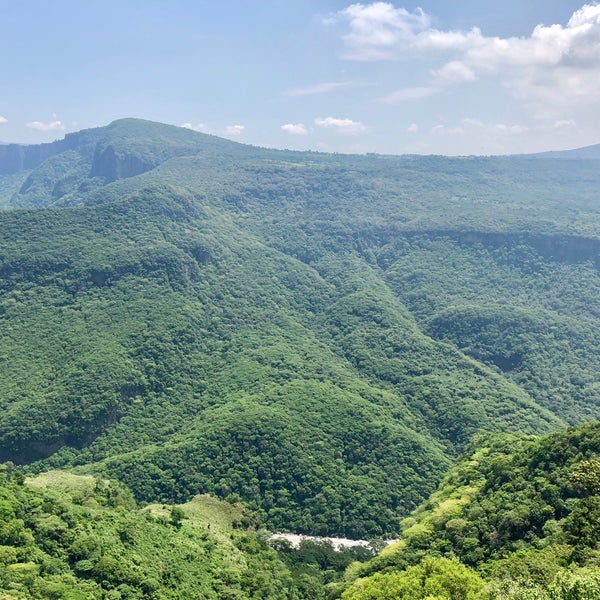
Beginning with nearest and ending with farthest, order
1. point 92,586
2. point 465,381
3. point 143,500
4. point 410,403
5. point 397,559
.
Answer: point 92,586, point 397,559, point 143,500, point 410,403, point 465,381

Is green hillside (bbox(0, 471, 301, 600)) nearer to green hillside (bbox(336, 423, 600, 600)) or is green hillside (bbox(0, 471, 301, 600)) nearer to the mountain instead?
green hillside (bbox(336, 423, 600, 600))

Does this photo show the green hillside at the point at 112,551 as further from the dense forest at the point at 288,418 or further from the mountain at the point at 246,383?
the mountain at the point at 246,383

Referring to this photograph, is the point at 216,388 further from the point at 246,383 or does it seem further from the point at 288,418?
the point at 288,418

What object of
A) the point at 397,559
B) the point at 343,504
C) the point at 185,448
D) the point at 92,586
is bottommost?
the point at 343,504

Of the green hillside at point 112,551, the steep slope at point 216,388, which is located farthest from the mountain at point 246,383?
the green hillside at point 112,551

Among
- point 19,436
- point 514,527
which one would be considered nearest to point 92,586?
point 514,527

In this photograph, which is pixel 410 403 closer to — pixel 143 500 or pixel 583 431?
pixel 143 500

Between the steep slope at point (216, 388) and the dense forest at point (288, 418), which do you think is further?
the steep slope at point (216, 388)

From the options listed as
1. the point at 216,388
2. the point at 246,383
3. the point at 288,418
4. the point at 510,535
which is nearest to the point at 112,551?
the point at 510,535

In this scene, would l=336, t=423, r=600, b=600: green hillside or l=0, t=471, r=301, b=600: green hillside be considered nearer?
l=336, t=423, r=600, b=600: green hillside

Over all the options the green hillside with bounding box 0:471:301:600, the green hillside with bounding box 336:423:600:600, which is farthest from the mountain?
the green hillside with bounding box 336:423:600:600

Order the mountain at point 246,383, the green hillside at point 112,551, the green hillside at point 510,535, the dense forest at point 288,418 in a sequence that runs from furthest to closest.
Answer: the mountain at point 246,383 → the dense forest at point 288,418 → the green hillside at point 112,551 → the green hillside at point 510,535
